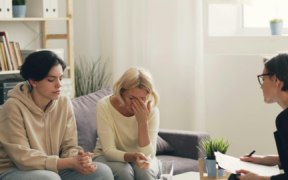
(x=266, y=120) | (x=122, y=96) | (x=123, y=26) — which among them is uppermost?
(x=123, y=26)

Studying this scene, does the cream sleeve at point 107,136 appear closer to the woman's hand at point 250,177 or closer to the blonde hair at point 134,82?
the blonde hair at point 134,82

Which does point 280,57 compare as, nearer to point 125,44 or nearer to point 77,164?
point 77,164

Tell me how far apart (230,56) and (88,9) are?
57.6 inches

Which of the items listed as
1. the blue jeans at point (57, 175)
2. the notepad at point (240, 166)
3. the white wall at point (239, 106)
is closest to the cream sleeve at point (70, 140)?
the blue jeans at point (57, 175)

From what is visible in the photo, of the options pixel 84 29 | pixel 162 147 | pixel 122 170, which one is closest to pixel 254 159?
pixel 122 170

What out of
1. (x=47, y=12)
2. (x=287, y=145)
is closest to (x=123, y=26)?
(x=47, y=12)

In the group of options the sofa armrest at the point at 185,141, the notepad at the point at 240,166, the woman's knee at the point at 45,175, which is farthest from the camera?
the sofa armrest at the point at 185,141

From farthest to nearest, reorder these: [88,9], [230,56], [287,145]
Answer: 1. [88,9]
2. [230,56]
3. [287,145]

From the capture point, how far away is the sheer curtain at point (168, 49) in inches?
129

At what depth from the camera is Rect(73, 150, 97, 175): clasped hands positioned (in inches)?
75.3

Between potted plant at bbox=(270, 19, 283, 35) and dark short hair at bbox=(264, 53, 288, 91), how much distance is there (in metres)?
1.64

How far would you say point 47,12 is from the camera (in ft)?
10.1

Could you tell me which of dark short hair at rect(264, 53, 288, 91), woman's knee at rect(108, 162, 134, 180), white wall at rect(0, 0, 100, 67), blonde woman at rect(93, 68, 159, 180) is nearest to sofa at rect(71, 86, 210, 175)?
blonde woman at rect(93, 68, 159, 180)

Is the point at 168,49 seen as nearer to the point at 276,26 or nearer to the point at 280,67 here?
the point at 276,26
